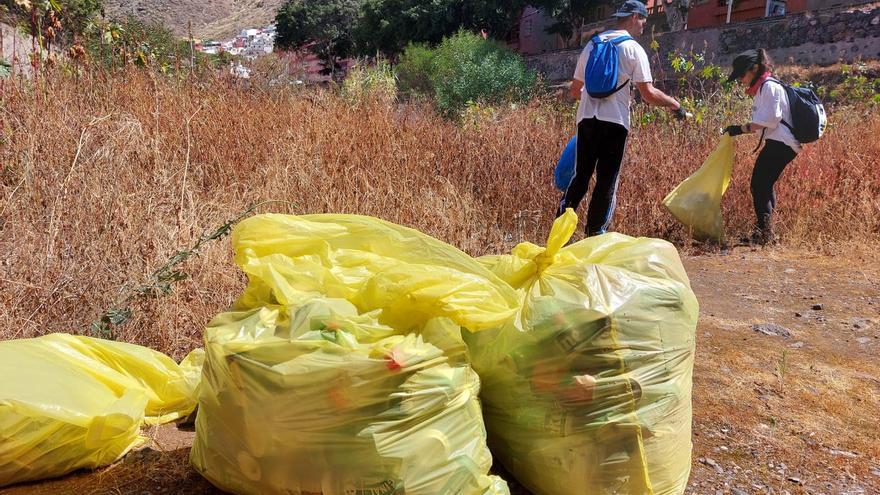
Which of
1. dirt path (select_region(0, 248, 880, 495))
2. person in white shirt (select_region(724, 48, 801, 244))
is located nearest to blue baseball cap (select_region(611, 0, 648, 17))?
person in white shirt (select_region(724, 48, 801, 244))

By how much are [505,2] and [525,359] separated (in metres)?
24.0

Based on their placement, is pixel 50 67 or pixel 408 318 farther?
pixel 50 67

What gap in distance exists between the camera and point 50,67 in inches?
152

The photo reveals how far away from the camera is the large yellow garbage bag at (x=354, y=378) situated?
137 cm

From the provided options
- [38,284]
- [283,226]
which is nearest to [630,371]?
[283,226]

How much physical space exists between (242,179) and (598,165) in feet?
7.19

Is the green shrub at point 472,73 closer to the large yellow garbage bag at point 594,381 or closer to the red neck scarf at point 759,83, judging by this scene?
the red neck scarf at point 759,83

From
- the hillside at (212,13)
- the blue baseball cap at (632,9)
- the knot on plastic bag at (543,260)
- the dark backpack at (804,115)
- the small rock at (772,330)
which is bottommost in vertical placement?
the small rock at (772,330)

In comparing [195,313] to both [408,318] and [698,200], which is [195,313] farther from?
[698,200]

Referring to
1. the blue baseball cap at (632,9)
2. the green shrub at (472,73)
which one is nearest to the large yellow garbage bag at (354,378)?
the blue baseball cap at (632,9)

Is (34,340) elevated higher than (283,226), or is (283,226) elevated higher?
(283,226)

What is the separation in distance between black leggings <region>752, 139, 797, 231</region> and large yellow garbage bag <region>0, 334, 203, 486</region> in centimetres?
452

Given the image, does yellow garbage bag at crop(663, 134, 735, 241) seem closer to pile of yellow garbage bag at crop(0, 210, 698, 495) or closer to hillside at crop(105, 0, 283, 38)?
pile of yellow garbage bag at crop(0, 210, 698, 495)

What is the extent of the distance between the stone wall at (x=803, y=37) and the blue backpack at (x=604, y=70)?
13.3 m
